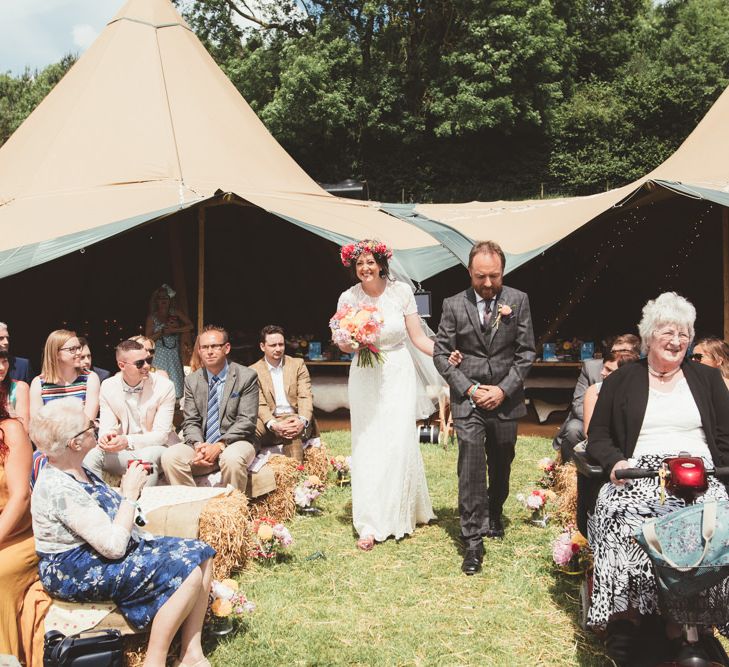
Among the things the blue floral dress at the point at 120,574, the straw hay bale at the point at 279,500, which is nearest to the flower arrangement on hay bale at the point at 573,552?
the blue floral dress at the point at 120,574

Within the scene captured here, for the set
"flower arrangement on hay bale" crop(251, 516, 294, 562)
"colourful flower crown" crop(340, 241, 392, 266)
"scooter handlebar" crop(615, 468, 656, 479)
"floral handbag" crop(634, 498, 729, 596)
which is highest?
"colourful flower crown" crop(340, 241, 392, 266)

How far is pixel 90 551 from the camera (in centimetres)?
281

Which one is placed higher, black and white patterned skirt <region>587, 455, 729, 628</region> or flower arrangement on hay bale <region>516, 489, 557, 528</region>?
black and white patterned skirt <region>587, 455, 729, 628</region>

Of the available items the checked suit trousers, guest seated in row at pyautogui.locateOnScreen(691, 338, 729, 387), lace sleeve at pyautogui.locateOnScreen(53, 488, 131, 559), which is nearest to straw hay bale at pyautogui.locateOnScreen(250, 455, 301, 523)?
the checked suit trousers

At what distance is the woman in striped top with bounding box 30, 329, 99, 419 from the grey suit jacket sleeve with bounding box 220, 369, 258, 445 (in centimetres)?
106

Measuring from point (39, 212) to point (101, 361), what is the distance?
9.04 feet

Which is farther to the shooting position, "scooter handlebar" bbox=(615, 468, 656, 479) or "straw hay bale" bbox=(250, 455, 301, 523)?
"straw hay bale" bbox=(250, 455, 301, 523)

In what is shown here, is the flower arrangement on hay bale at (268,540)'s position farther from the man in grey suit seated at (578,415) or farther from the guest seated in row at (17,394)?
the man in grey suit seated at (578,415)

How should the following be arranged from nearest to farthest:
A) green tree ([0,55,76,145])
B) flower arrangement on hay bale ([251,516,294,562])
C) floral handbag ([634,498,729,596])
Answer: floral handbag ([634,498,729,596]) → flower arrangement on hay bale ([251,516,294,562]) → green tree ([0,55,76,145])

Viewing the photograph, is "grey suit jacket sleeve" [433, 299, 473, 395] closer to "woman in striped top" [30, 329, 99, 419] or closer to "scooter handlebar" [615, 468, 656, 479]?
"scooter handlebar" [615, 468, 656, 479]

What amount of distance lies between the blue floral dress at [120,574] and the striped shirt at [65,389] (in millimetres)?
2488

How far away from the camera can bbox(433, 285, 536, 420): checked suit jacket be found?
4.01 meters

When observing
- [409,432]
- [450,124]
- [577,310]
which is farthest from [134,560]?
[450,124]

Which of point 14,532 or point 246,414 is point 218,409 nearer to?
point 246,414
